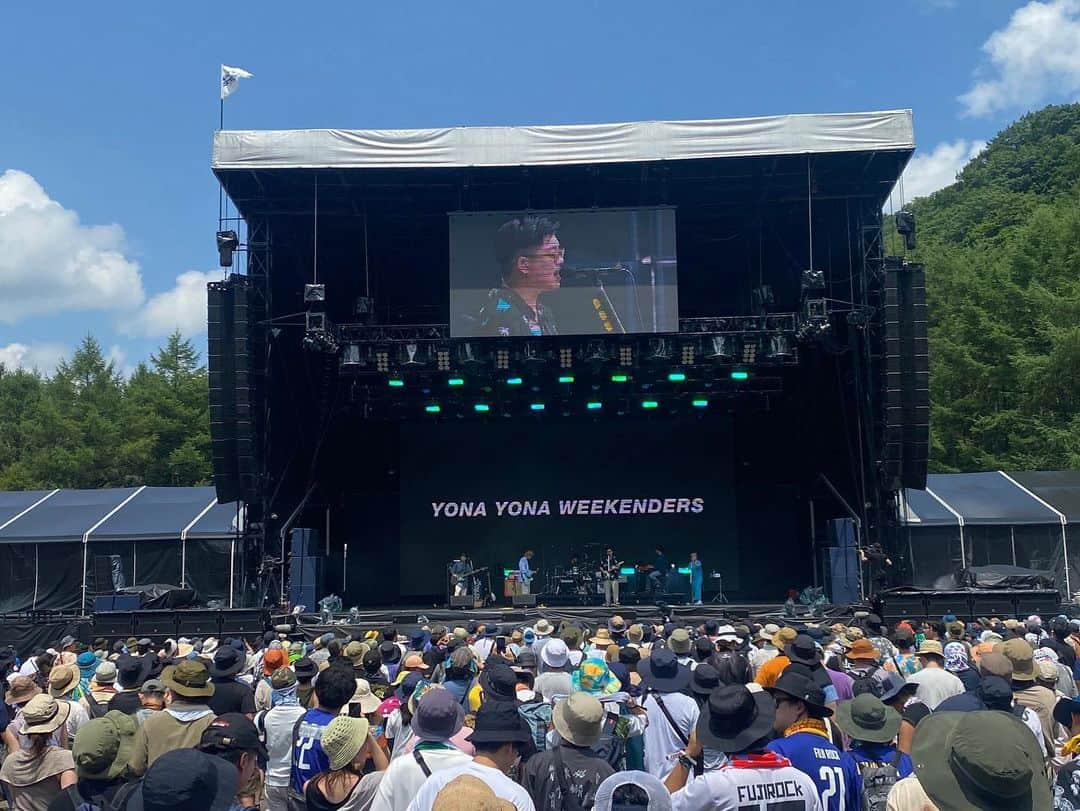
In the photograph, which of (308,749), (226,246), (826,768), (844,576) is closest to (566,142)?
(226,246)

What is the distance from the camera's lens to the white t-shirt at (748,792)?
306 centimetres

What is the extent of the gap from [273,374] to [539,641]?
1241 cm

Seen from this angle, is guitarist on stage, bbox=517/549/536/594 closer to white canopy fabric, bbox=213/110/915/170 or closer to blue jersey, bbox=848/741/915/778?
white canopy fabric, bbox=213/110/915/170

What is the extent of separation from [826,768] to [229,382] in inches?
623

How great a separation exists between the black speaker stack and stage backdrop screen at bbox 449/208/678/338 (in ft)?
12.8

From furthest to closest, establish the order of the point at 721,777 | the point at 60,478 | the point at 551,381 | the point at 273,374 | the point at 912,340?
the point at 60,478, the point at 551,381, the point at 273,374, the point at 912,340, the point at 721,777

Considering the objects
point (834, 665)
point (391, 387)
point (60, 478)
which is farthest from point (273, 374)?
point (60, 478)

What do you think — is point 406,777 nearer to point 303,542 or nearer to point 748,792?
point 748,792

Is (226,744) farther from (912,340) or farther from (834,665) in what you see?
(912,340)

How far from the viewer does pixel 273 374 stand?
19.1 meters

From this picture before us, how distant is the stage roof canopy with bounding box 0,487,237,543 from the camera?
21266mm

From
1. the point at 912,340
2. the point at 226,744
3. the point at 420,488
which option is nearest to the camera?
the point at 226,744

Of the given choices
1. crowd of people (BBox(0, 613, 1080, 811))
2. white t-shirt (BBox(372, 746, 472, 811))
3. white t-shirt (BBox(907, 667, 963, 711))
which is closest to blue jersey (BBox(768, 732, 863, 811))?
crowd of people (BBox(0, 613, 1080, 811))

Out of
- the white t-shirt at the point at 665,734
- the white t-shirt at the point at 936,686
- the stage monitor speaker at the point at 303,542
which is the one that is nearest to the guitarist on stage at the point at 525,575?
the stage monitor speaker at the point at 303,542
